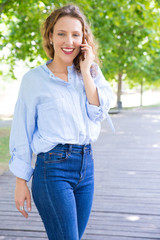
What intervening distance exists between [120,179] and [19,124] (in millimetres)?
4491

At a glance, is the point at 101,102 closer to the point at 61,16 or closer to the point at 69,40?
the point at 69,40

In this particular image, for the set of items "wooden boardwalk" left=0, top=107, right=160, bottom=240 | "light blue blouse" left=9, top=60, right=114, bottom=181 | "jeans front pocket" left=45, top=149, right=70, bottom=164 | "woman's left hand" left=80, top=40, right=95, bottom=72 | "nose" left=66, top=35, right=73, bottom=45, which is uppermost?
"nose" left=66, top=35, right=73, bottom=45

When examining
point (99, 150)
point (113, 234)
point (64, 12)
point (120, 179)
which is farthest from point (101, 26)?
point (64, 12)

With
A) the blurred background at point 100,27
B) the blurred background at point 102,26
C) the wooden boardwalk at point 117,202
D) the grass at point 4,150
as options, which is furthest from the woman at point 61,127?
the blurred background at point 102,26

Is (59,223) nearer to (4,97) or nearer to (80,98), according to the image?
(80,98)

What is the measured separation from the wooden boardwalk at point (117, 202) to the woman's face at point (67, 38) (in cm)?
224

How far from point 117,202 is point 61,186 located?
10.5 ft

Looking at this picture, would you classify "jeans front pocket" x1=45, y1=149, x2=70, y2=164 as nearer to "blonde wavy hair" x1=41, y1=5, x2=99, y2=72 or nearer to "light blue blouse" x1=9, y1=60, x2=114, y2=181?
"light blue blouse" x1=9, y1=60, x2=114, y2=181

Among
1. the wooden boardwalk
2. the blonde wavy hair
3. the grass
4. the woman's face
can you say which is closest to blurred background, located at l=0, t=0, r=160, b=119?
the grass

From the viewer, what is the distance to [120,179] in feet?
21.2

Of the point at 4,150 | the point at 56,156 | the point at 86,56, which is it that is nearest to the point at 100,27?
the point at 4,150

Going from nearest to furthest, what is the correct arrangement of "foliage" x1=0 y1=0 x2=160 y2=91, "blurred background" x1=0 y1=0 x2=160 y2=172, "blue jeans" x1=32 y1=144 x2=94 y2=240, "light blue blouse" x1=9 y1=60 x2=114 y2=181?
"blue jeans" x1=32 y1=144 x2=94 y2=240 → "light blue blouse" x1=9 y1=60 x2=114 y2=181 → "blurred background" x1=0 y1=0 x2=160 y2=172 → "foliage" x1=0 y1=0 x2=160 y2=91

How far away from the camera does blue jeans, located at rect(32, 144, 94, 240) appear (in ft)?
6.73

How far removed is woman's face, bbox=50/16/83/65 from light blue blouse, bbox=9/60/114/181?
0.44ft
